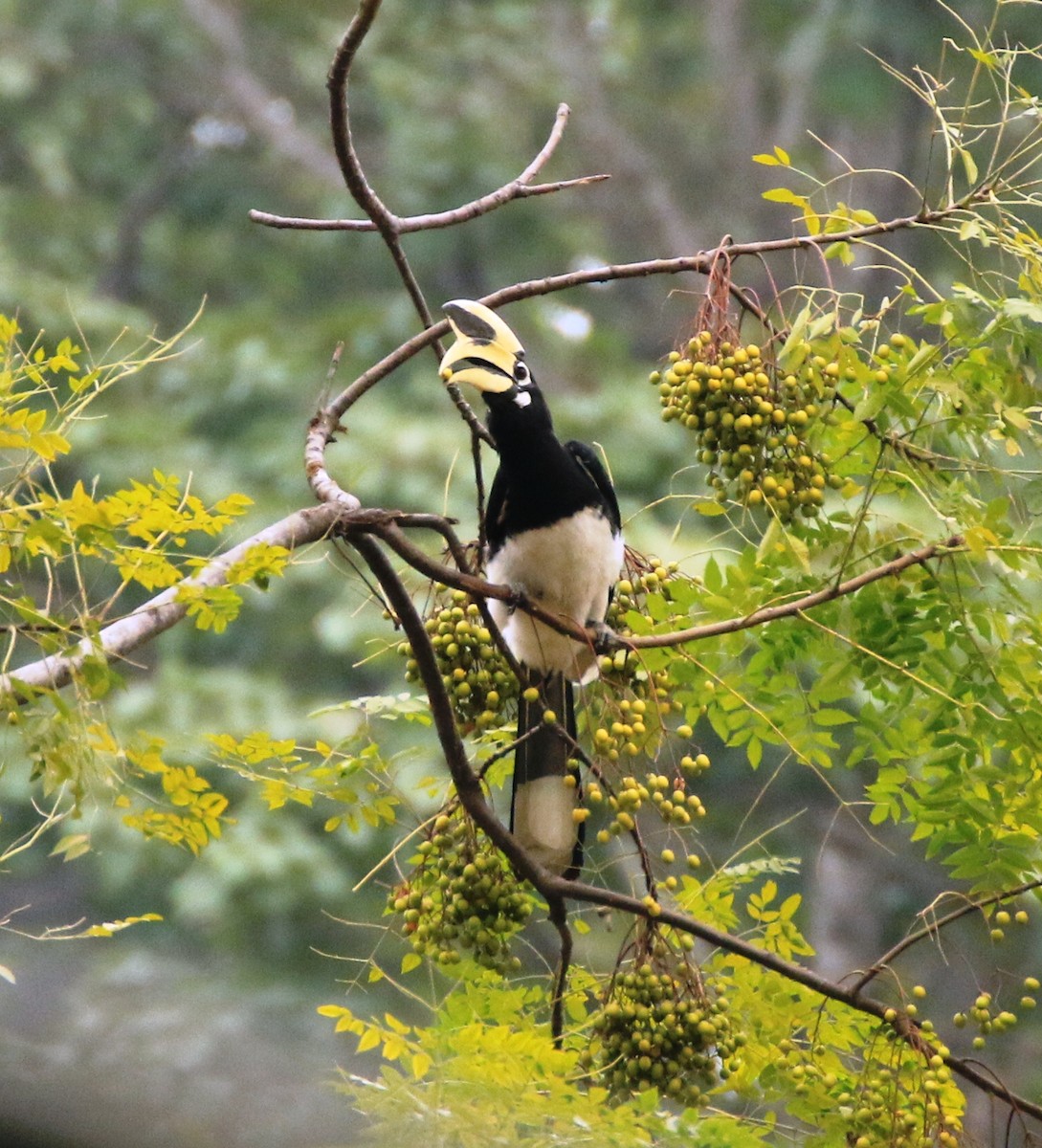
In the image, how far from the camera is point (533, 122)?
6.81 m

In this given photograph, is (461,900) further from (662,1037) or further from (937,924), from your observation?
(937,924)

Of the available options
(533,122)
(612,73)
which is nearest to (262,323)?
(533,122)

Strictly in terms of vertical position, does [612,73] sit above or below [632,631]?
above

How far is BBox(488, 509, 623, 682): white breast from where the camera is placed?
6.66 ft

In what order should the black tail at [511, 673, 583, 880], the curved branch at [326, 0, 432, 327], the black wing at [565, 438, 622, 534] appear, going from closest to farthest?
the curved branch at [326, 0, 432, 327] → the black tail at [511, 673, 583, 880] → the black wing at [565, 438, 622, 534]

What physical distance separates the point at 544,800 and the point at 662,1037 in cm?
41

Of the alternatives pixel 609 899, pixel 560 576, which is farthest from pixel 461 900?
pixel 560 576

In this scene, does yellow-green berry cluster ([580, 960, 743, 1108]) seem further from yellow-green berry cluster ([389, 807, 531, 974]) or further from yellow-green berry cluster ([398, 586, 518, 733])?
yellow-green berry cluster ([398, 586, 518, 733])

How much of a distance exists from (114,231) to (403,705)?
5.42 meters

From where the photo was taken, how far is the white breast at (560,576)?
2029 millimetres

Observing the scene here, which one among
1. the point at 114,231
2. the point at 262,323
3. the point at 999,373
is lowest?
the point at 999,373

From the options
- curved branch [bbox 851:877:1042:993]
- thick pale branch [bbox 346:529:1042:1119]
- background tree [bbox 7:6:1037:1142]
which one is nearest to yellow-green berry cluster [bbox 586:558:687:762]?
background tree [bbox 7:6:1037:1142]

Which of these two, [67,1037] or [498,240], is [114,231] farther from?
[67,1037]

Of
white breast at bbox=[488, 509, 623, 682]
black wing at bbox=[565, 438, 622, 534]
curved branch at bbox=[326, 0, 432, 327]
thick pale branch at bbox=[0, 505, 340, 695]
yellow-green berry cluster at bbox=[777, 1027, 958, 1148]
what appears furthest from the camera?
black wing at bbox=[565, 438, 622, 534]
